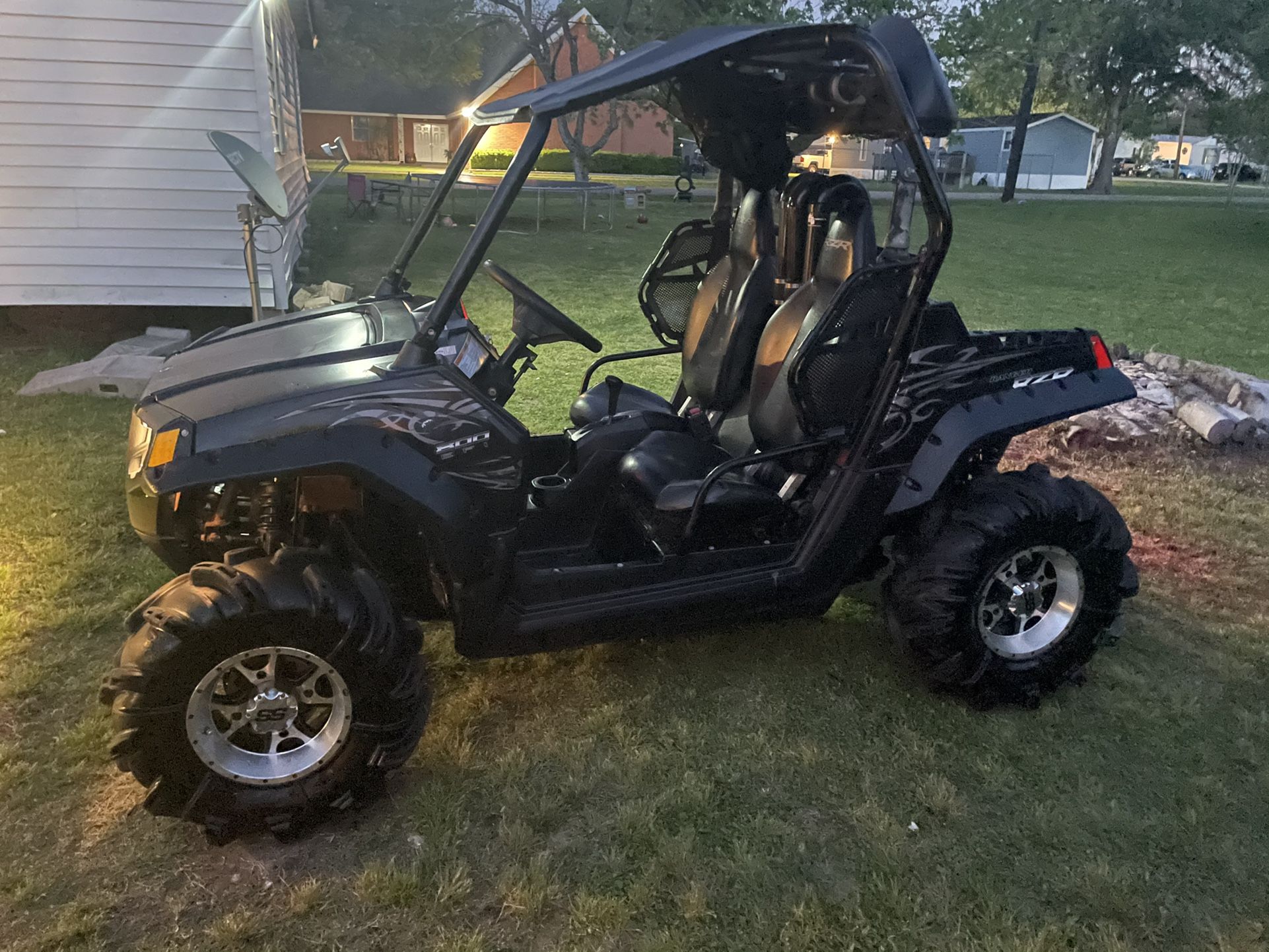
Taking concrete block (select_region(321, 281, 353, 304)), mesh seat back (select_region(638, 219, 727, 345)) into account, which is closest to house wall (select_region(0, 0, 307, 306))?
concrete block (select_region(321, 281, 353, 304))

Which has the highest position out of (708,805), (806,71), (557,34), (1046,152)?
(557,34)

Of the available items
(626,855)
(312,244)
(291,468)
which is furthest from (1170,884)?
A: (312,244)

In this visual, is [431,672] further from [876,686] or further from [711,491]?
[876,686]

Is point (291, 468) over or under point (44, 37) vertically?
under

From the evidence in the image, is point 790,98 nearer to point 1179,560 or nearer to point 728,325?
point 728,325

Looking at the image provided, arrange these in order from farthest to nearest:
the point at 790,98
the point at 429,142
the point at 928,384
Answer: the point at 429,142, the point at 790,98, the point at 928,384

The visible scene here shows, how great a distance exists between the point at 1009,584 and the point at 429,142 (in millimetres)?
38037

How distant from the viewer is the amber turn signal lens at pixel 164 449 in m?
2.23

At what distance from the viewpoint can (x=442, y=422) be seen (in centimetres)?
241

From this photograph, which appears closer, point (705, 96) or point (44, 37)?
point (705, 96)

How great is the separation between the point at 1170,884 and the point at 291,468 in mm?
2467

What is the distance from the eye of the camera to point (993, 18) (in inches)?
983

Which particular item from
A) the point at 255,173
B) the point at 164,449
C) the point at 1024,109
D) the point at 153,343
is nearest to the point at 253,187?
the point at 255,173

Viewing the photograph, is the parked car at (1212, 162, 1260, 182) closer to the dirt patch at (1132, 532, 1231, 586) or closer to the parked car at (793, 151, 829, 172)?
the dirt patch at (1132, 532, 1231, 586)
